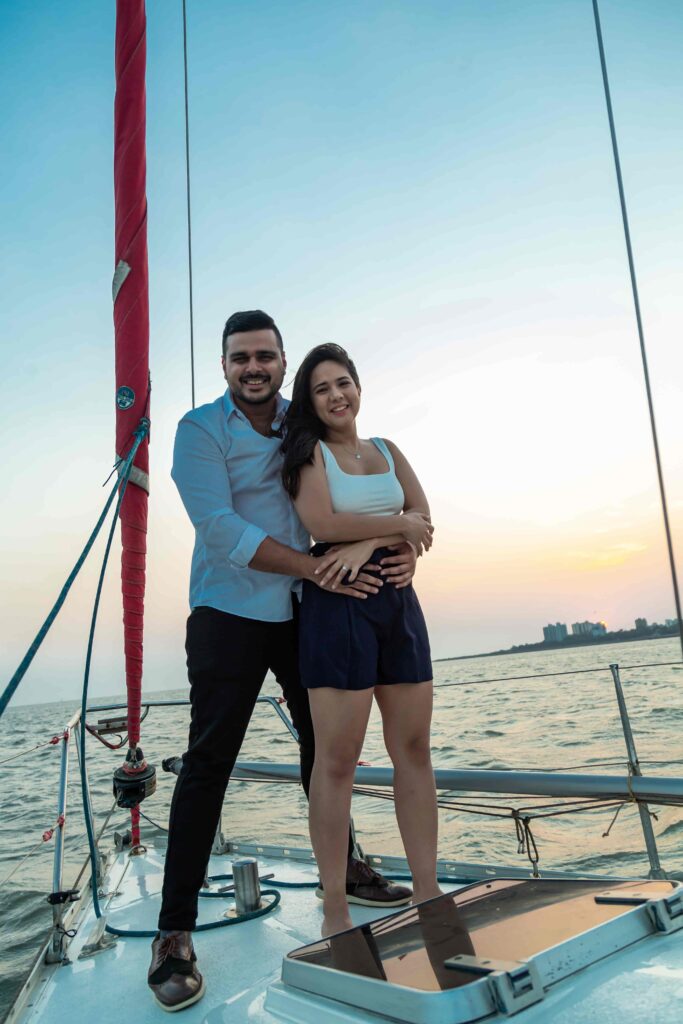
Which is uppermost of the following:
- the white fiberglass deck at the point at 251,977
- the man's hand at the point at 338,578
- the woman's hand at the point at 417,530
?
the woman's hand at the point at 417,530

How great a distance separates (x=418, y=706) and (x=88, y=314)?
1.96 metres

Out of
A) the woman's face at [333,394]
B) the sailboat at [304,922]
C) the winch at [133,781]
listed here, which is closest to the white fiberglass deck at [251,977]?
the sailboat at [304,922]

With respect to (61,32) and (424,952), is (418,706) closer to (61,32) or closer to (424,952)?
(424,952)

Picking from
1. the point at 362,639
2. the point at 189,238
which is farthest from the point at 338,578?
the point at 189,238

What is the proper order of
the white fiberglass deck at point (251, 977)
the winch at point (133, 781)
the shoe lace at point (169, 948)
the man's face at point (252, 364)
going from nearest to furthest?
the white fiberglass deck at point (251, 977), the shoe lace at point (169, 948), the man's face at point (252, 364), the winch at point (133, 781)

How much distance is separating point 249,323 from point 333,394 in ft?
0.90

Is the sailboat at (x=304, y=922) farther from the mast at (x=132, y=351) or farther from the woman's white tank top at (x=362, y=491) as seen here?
the woman's white tank top at (x=362, y=491)

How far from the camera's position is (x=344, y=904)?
1.42 m

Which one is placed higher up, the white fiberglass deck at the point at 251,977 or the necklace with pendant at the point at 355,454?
the necklace with pendant at the point at 355,454

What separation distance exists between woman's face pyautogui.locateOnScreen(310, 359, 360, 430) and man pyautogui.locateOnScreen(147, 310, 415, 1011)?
4.9 inches

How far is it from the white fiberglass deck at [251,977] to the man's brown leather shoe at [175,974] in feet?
0.07

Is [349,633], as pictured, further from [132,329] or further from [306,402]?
[132,329]

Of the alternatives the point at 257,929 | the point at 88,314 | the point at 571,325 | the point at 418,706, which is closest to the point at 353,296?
the point at 571,325

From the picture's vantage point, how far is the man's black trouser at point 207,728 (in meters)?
1.44
